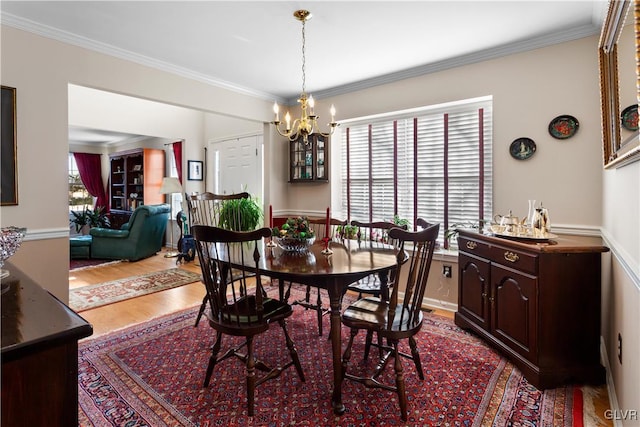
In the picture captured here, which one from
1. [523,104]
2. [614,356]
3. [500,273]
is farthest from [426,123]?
[614,356]

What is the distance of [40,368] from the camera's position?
0.75m

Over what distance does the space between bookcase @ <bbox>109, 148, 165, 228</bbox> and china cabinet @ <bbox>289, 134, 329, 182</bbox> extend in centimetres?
340

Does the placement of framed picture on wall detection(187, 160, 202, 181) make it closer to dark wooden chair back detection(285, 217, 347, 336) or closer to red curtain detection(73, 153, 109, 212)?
red curtain detection(73, 153, 109, 212)

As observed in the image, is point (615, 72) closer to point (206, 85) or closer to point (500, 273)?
point (500, 273)

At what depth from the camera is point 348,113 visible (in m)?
4.11

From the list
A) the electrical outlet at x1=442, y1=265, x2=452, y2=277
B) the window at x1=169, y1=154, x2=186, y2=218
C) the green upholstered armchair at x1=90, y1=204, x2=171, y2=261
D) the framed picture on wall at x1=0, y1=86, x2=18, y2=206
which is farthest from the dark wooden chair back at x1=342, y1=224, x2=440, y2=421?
the window at x1=169, y1=154, x2=186, y2=218

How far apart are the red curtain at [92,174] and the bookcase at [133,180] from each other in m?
0.53

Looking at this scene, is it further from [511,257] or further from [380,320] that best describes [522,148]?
[380,320]

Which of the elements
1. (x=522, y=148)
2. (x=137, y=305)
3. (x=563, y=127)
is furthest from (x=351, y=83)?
(x=137, y=305)

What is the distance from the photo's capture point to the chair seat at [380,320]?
5.93 ft

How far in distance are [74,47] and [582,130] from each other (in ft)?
13.8

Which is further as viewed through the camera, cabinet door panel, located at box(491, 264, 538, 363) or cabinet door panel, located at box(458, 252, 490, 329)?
cabinet door panel, located at box(458, 252, 490, 329)

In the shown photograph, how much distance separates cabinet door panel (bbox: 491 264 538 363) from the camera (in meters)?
2.09

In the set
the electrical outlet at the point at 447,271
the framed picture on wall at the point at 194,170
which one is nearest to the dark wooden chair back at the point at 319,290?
the electrical outlet at the point at 447,271
